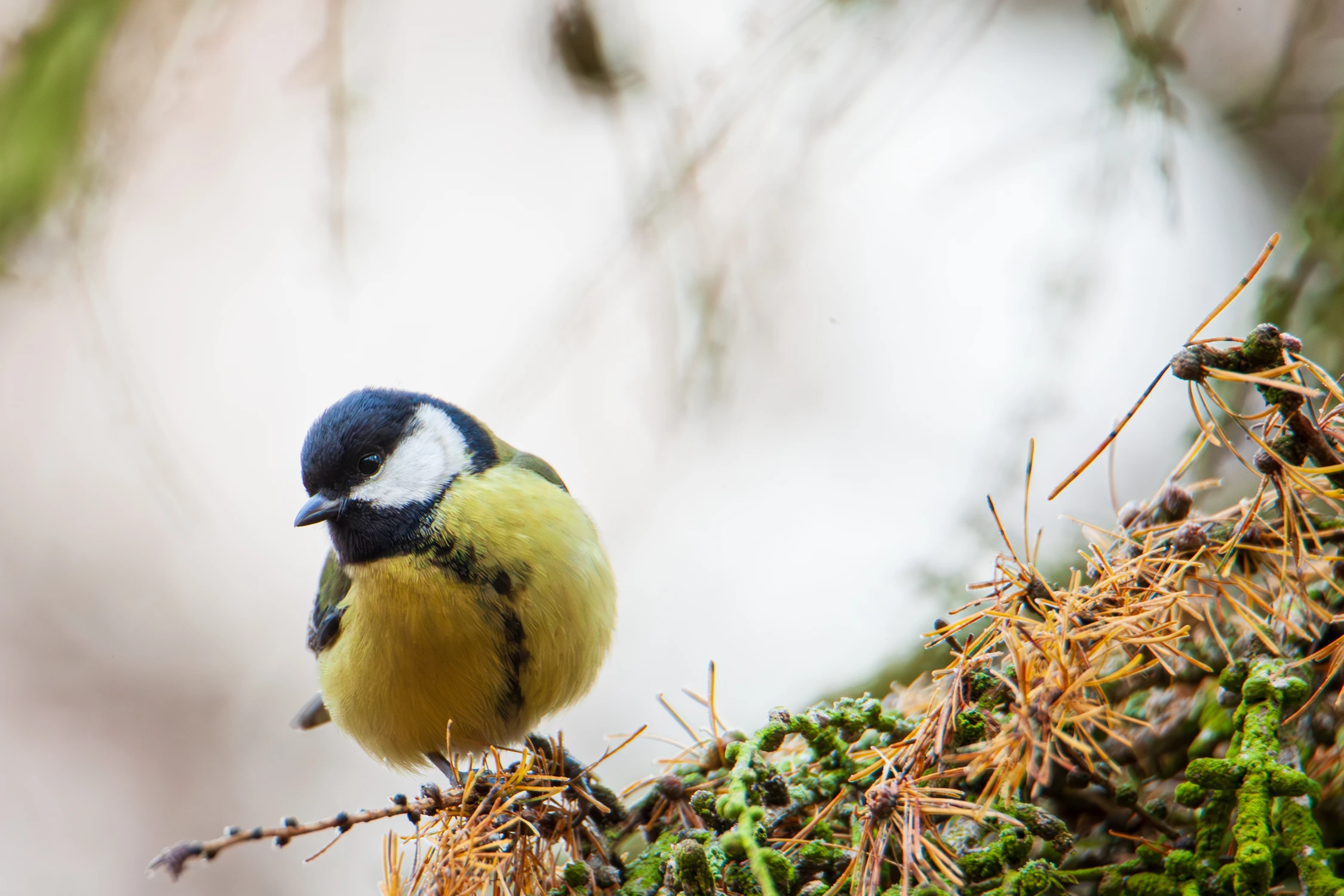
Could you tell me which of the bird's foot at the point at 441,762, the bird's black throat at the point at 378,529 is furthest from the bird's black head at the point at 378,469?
the bird's foot at the point at 441,762

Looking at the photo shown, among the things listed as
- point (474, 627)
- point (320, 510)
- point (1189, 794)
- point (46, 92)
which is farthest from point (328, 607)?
point (1189, 794)

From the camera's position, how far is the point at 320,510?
5.00 ft

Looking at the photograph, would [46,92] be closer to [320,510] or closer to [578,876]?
[320,510]

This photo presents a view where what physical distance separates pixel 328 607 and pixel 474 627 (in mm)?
416

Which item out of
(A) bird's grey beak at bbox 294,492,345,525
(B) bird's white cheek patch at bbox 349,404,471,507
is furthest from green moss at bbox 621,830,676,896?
(A) bird's grey beak at bbox 294,492,345,525

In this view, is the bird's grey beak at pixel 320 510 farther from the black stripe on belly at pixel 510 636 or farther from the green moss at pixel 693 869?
the green moss at pixel 693 869

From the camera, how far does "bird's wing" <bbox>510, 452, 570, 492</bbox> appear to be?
5.47 feet

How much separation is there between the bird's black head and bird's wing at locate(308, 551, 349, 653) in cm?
7

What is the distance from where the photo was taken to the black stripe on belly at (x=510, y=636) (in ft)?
4.39

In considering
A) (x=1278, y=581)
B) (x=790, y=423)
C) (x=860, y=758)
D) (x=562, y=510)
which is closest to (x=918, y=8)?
(x=562, y=510)

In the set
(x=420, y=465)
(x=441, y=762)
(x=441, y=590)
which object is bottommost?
(x=441, y=762)

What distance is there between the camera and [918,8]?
60.0 inches

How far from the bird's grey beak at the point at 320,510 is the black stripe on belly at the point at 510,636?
359 mm

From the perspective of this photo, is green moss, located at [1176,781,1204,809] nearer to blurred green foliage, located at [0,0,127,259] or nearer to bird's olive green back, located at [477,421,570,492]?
bird's olive green back, located at [477,421,570,492]
